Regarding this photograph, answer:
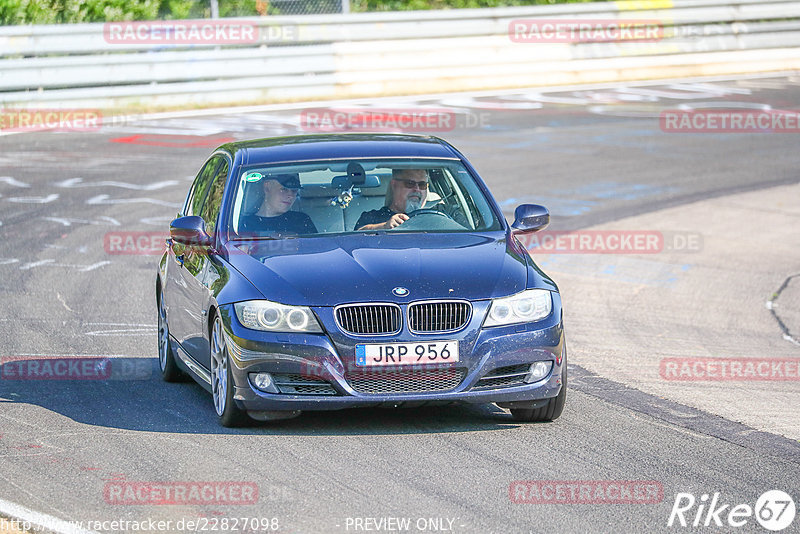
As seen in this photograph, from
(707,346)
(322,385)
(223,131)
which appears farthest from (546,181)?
A: (322,385)

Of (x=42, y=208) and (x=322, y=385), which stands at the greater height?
(x=322, y=385)

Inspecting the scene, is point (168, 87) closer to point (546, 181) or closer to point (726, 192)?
point (546, 181)

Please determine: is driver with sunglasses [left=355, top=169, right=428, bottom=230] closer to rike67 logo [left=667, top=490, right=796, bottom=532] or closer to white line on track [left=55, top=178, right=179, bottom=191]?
rike67 logo [left=667, top=490, right=796, bottom=532]

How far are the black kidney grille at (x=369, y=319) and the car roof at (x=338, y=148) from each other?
5.70ft

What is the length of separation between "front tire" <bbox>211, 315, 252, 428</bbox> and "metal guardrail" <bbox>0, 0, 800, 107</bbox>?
1576cm

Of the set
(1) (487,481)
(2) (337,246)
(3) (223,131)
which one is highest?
(2) (337,246)

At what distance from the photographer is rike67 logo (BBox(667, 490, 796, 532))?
563cm

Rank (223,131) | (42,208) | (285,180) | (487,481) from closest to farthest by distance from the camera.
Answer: (487,481), (285,180), (42,208), (223,131)

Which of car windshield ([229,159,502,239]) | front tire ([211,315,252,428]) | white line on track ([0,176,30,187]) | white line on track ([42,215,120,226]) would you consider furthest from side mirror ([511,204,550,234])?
white line on track ([0,176,30,187])

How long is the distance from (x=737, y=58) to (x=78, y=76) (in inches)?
566

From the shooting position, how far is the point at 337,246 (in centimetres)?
781

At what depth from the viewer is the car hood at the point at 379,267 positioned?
23.5 ft

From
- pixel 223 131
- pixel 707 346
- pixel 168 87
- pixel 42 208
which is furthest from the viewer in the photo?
pixel 168 87

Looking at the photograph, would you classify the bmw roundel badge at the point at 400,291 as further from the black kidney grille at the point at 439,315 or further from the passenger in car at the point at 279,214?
the passenger in car at the point at 279,214
